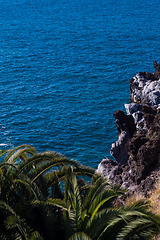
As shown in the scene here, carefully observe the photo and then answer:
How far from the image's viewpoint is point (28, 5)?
116375 millimetres

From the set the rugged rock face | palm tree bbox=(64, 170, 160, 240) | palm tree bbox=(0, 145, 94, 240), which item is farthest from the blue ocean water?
palm tree bbox=(64, 170, 160, 240)

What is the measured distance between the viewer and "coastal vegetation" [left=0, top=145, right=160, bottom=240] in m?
10.4

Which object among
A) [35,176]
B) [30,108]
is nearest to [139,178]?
[35,176]

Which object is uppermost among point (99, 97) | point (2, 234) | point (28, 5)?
point (28, 5)

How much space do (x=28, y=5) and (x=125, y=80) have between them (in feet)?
243

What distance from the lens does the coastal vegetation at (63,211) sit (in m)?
10.4

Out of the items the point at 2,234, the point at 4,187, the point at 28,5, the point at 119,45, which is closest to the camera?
the point at 2,234

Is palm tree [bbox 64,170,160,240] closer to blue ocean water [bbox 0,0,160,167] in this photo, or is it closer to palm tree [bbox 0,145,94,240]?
palm tree [bbox 0,145,94,240]

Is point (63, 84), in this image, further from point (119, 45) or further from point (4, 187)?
point (4, 187)

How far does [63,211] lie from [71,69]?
2062 inches

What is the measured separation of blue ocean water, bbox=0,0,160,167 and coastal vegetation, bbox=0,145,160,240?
21.7m

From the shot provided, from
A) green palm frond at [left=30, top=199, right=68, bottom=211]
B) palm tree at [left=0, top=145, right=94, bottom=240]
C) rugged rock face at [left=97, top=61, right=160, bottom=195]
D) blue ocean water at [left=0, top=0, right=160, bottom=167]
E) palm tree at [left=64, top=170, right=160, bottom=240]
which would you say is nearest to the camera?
palm tree at [left=64, top=170, right=160, bottom=240]

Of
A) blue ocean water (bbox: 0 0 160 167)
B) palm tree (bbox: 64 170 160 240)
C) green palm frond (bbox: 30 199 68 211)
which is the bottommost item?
palm tree (bbox: 64 170 160 240)

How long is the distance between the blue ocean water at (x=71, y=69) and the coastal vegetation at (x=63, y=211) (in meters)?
21.7
